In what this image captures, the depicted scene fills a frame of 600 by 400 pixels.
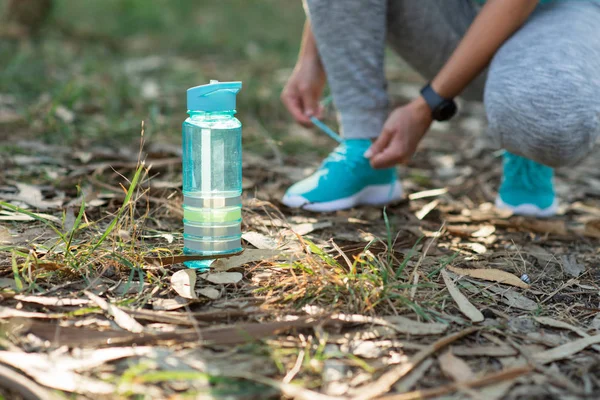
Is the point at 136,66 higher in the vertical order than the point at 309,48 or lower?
lower

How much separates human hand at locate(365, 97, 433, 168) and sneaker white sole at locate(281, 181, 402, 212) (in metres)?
0.18

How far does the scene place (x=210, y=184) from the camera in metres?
1.40

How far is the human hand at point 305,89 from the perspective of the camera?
2.15 metres

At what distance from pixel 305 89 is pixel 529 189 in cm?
77

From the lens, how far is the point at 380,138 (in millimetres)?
1812

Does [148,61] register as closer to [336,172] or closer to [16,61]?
[16,61]

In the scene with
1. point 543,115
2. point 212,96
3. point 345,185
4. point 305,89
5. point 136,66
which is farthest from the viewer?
point 136,66

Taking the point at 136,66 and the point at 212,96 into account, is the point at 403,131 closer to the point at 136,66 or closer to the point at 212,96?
the point at 212,96

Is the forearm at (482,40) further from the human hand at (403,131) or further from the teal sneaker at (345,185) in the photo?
the teal sneaker at (345,185)

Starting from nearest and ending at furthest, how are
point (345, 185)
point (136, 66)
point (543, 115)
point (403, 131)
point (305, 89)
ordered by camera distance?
1. point (543, 115)
2. point (403, 131)
3. point (345, 185)
4. point (305, 89)
5. point (136, 66)

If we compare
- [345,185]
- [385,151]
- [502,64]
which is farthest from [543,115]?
[345,185]

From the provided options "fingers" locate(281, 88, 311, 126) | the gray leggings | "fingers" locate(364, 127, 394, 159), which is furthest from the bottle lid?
"fingers" locate(281, 88, 311, 126)

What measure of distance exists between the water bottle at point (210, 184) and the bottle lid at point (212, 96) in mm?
45

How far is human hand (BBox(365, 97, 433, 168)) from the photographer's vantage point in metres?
1.78
